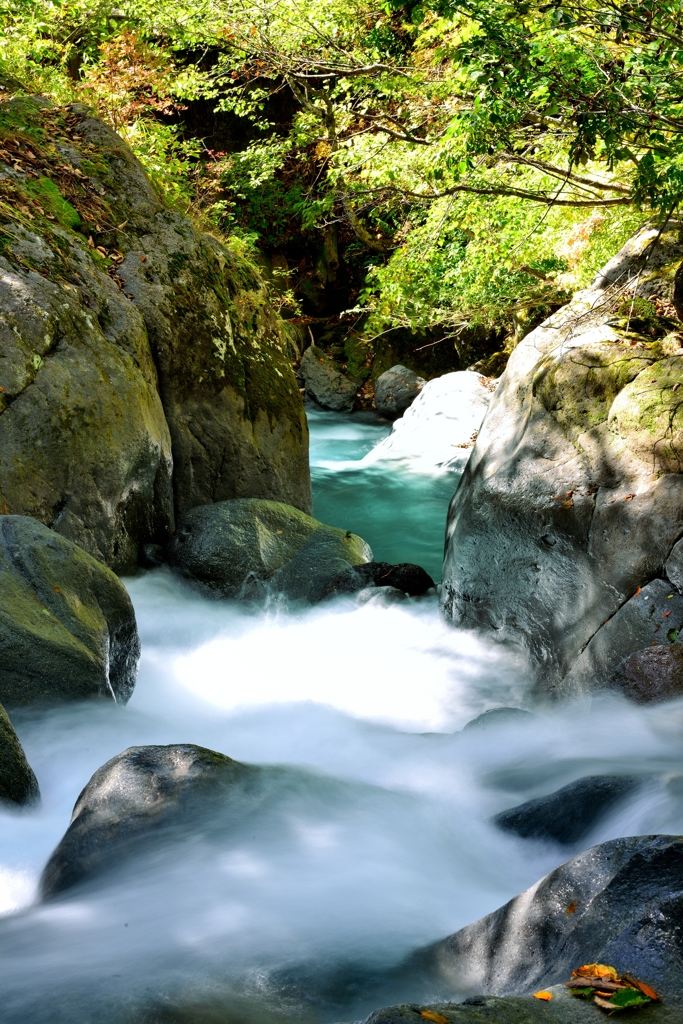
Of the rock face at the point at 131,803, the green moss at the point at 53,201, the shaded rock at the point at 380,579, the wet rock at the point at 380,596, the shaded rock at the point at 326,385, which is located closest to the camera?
the rock face at the point at 131,803

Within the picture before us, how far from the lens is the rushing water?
2477 mm

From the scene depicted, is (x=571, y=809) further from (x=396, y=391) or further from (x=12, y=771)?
(x=396, y=391)

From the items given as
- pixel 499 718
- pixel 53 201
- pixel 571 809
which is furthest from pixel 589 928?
pixel 53 201

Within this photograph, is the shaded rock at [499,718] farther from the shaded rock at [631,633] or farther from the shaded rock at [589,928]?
the shaded rock at [589,928]

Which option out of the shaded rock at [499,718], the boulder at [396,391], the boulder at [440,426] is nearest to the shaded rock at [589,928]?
the shaded rock at [499,718]

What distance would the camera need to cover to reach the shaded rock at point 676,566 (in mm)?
4848

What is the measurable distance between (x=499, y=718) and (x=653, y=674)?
37.3 inches

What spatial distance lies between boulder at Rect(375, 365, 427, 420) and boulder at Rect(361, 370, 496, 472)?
283 cm

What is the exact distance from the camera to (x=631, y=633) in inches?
197

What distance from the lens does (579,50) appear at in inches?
180

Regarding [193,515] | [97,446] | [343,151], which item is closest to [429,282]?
[343,151]

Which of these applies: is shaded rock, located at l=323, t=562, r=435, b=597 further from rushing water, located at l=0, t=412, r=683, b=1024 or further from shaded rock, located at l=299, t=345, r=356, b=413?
shaded rock, located at l=299, t=345, r=356, b=413

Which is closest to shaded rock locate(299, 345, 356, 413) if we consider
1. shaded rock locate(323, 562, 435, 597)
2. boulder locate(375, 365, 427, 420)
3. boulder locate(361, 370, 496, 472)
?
boulder locate(375, 365, 427, 420)

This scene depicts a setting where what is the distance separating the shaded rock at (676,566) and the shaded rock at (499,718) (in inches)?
46.7
